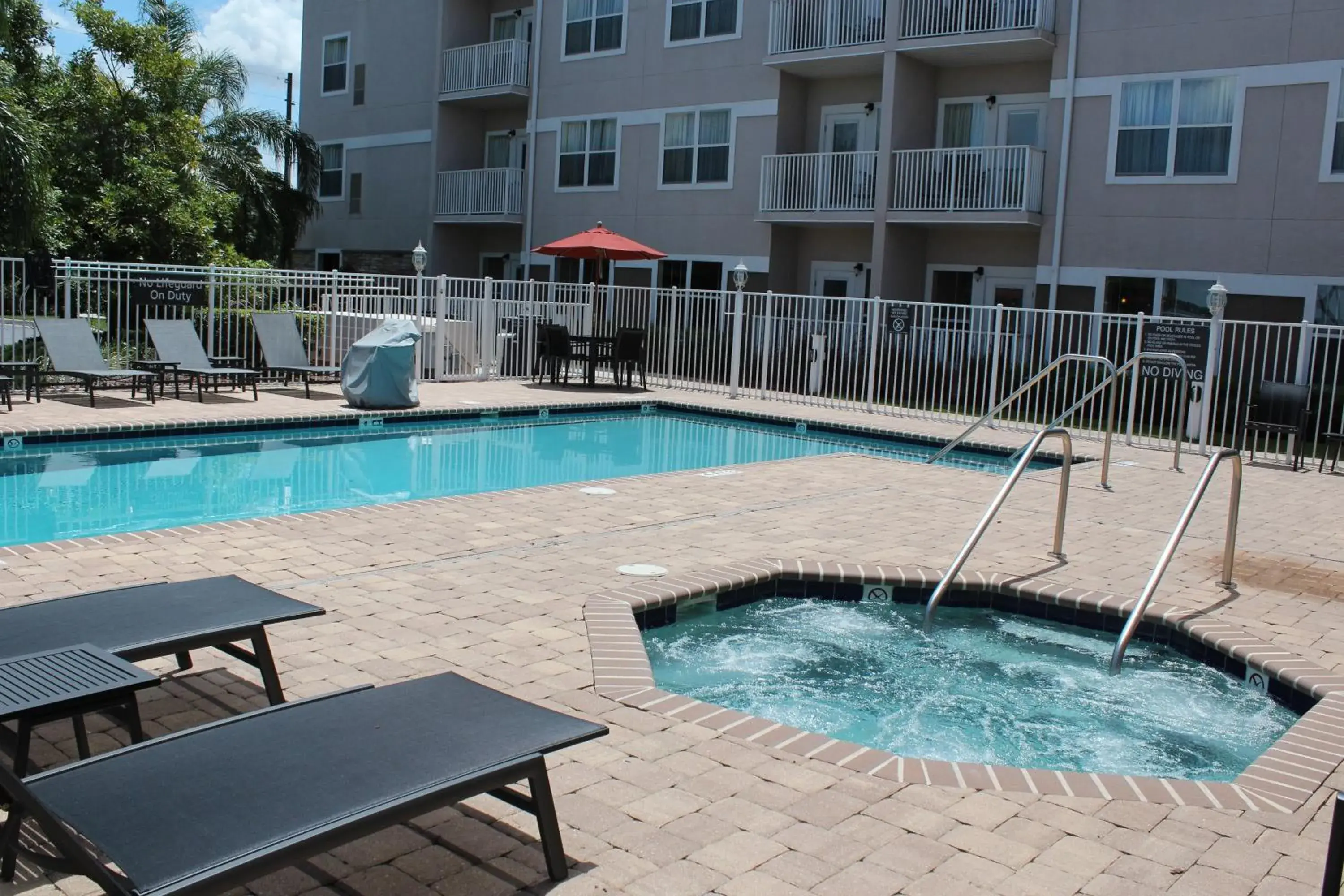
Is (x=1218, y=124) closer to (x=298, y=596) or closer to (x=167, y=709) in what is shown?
(x=298, y=596)

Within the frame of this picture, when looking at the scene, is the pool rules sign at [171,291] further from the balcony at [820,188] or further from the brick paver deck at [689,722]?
the balcony at [820,188]

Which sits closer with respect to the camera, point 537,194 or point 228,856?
point 228,856

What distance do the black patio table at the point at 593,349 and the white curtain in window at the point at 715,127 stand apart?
20.5ft

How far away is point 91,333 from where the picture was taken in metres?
13.3

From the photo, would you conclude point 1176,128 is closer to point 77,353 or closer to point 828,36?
point 828,36

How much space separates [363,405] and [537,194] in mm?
13585

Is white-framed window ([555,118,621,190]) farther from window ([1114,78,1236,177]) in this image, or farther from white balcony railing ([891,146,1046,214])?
window ([1114,78,1236,177])

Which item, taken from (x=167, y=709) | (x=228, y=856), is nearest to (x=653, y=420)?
(x=167, y=709)

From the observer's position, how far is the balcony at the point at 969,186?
19.4 meters

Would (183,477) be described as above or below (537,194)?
below

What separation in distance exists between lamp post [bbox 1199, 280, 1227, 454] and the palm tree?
785 inches

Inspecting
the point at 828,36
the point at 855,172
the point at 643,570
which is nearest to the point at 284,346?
the point at 643,570

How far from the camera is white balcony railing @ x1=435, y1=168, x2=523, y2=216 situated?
27031 mm

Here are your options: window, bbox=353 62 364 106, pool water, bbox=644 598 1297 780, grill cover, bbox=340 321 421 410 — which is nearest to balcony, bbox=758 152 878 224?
grill cover, bbox=340 321 421 410
